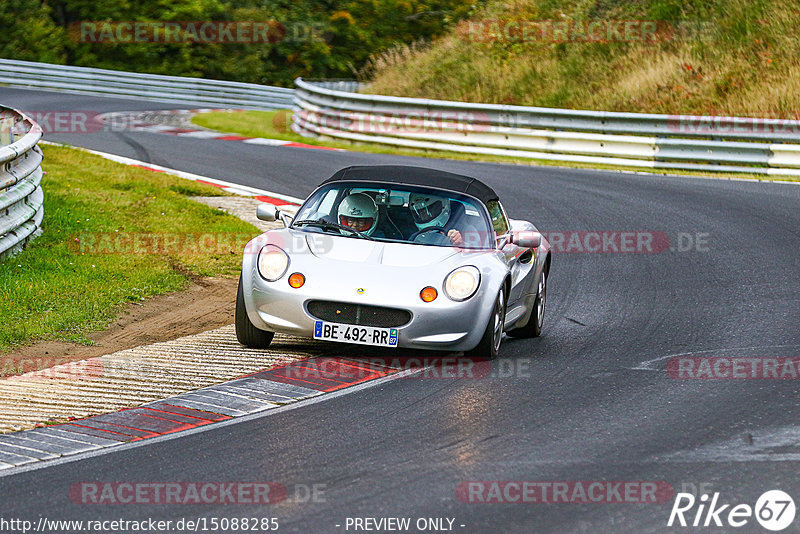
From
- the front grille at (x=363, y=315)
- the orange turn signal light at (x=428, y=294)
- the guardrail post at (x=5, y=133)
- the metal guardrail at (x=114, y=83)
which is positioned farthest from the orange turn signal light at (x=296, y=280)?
the metal guardrail at (x=114, y=83)

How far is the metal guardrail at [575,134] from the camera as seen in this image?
21.1 m

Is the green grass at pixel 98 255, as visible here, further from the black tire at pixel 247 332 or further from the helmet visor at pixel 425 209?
the helmet visor at pixel 425 209

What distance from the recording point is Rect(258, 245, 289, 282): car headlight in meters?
Result: 8.62

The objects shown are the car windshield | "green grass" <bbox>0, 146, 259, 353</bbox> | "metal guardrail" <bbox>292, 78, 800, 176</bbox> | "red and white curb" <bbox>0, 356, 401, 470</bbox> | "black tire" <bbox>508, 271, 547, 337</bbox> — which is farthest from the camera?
"metal guardrail" <bbox>292, 78, 800, 176</bbox>

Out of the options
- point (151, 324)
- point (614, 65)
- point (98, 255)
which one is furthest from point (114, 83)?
point (151, 324)

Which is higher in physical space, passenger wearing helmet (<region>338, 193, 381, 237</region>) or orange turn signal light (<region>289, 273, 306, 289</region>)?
passenger wearing helmet (<region>338, 193, 381, 237</region>)

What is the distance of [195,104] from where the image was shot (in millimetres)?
35219

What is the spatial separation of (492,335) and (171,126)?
20.2m

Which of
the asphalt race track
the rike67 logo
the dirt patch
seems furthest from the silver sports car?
the rike67 logo

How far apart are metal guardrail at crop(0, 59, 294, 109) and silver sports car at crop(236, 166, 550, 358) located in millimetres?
26773

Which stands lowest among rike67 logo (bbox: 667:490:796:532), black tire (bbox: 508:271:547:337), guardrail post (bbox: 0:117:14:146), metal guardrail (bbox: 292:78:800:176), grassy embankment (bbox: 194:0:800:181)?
rike67 logo (bbox: 667:490:796:532)

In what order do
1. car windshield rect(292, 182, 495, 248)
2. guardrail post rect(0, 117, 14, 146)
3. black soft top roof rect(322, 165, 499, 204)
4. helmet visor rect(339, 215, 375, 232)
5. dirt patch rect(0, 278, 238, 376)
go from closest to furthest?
dirt patch rect(0, 278, 238, 376) → car windshield rect(292, 182, 495, 248) → helmet visor rect(339, 215, 375, 232) → black soft top roof rect(322, 165, 499, 204) → guardrail post rect(0, 117, 14, 146)

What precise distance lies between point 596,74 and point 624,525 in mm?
23793

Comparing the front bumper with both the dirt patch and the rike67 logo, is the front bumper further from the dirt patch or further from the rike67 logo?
the rike67 logo
